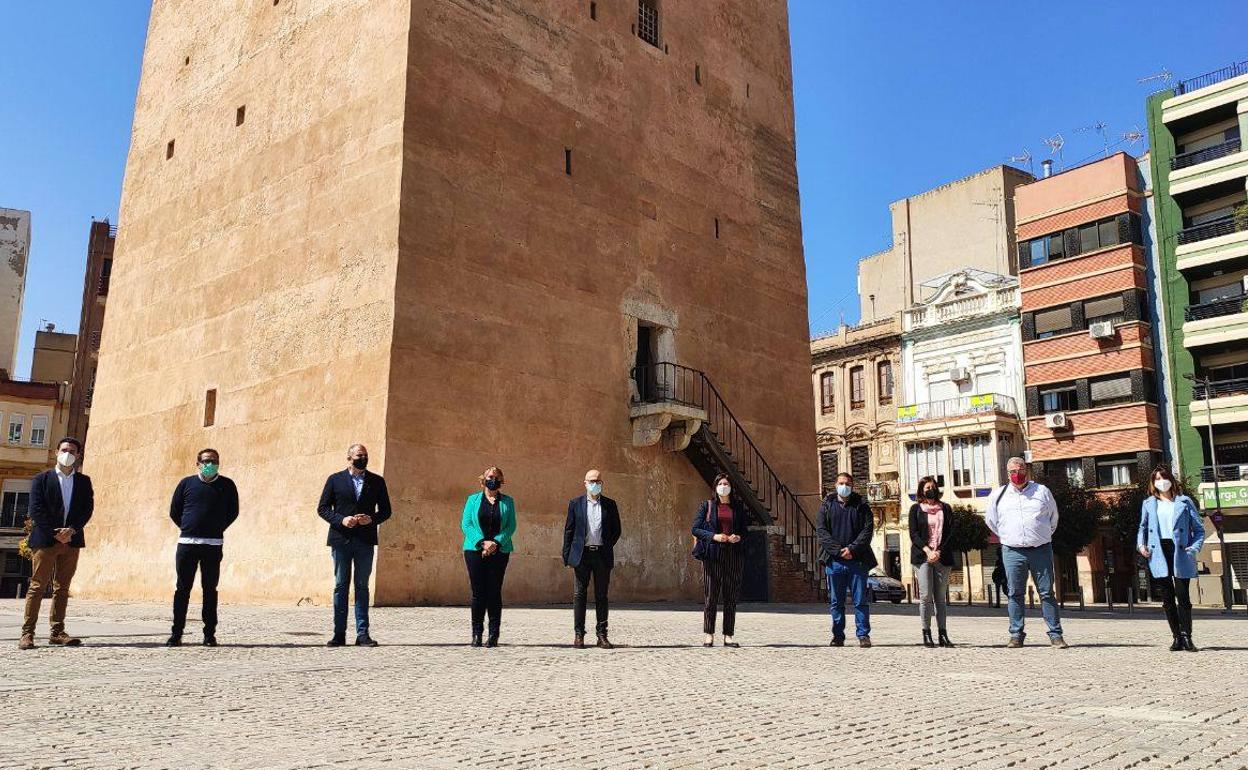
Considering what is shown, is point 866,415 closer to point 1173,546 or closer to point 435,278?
point 435,278

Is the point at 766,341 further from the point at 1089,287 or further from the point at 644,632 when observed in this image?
the point at 1089,287

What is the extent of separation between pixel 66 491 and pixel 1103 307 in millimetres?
41155

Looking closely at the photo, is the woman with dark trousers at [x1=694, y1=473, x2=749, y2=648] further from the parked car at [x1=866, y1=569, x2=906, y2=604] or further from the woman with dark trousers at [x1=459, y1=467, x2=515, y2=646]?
the parked car at [x1=866, y1=569, x2=906, y2=604]

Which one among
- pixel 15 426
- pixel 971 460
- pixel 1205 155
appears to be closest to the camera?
pixel 1205 155

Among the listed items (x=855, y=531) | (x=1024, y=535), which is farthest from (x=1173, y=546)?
(x=855, y=531)

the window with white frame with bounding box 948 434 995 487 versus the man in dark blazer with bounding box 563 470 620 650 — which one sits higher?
the window with white frame with bounding box 948 434 995 487

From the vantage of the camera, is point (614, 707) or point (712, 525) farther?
point (712, 525)

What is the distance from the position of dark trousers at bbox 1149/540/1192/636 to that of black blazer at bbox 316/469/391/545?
23.8ft

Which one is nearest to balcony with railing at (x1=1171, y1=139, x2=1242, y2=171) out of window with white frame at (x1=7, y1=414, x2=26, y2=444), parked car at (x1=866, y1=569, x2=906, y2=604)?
parked car at (x1=866, y1=569, x2=906, y2=604)

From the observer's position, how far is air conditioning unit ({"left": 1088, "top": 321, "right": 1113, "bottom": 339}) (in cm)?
4062

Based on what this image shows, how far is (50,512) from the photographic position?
858 centimetres

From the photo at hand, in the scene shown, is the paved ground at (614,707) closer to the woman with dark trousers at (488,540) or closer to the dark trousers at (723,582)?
the dark trousers at (723,582)

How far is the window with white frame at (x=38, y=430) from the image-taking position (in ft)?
142

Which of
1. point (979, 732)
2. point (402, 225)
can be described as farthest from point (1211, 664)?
point (402, 225)
